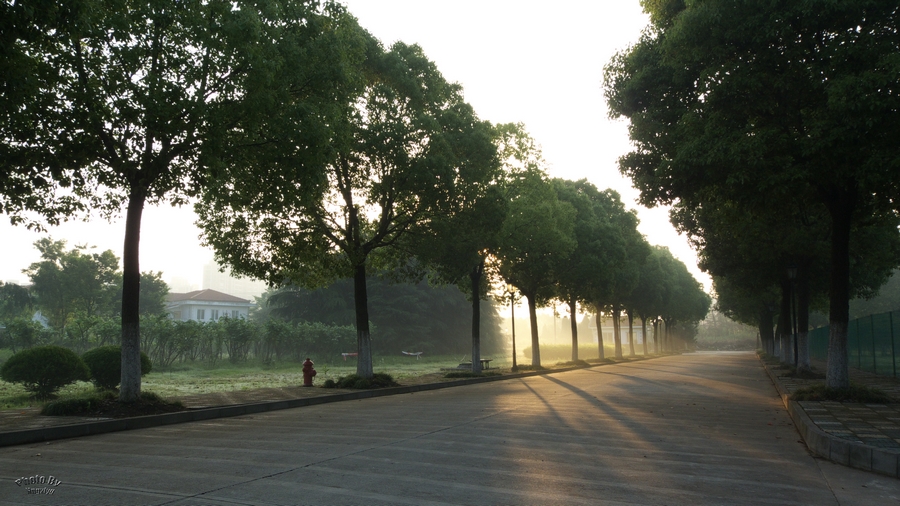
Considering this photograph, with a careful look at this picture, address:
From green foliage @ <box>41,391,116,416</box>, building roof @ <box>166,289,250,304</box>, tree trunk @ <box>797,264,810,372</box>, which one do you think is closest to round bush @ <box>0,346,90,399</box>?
green foliage @ <box>41,391,116,416</box>

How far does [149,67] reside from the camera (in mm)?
11234

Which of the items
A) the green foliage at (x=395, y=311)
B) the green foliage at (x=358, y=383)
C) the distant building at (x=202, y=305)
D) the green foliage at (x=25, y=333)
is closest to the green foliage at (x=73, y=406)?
the green foliage at (x=358, y=383)

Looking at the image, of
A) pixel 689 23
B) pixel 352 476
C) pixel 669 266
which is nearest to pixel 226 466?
pixel 352 476

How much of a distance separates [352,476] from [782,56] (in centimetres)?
Answer: 1133

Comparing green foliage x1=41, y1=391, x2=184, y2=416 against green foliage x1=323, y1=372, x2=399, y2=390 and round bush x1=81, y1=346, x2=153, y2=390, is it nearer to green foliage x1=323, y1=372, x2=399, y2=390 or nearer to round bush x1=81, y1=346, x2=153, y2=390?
round bush x1=81, y1=346, x2=153, y2=390

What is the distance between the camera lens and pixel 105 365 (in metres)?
15.6

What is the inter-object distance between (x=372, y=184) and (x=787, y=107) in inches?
439

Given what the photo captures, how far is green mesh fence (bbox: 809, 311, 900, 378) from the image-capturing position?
790 inches

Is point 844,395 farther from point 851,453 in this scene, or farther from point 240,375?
point 240,375

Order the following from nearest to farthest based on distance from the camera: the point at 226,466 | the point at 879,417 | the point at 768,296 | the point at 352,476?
the point at 352,476, the point at 226,466, the point at 879,417, the point at 768,296

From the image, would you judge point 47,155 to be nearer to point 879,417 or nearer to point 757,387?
point 879,417

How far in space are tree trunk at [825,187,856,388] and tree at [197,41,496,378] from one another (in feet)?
32.0

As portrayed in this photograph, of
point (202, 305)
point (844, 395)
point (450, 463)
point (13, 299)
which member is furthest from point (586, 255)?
point (202, 305)

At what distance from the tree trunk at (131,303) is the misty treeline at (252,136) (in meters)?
0.03
